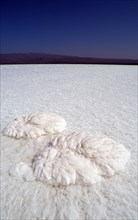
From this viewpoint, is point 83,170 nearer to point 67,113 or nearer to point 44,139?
point 44,139

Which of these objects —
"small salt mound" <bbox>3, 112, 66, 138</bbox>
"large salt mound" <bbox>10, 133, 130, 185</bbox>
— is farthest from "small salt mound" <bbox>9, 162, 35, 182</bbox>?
"small salt mound" <bbox>3, 112, 66, 138</bbox>

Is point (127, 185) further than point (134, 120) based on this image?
No

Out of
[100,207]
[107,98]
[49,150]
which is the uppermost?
[107,98]

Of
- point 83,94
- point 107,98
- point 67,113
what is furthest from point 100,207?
point 83,94

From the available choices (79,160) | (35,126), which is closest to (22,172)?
(79,160)

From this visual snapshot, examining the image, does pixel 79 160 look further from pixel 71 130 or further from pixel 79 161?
pixel 71 130

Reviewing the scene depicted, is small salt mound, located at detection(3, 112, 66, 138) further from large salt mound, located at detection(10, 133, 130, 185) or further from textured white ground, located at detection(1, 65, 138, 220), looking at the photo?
large salt mound, located at detection(10, 133, 130, 185)
